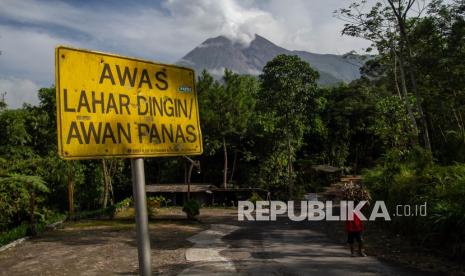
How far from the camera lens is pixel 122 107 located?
2277 mm

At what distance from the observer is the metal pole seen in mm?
2225

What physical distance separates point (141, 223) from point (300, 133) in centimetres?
3775

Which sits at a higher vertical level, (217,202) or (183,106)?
(183,106)

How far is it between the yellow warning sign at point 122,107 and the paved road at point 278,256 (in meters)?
7.71

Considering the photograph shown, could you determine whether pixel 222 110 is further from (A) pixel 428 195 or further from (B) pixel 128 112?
(B) pixel 128 112

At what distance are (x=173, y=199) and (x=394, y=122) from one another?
20.1 meters

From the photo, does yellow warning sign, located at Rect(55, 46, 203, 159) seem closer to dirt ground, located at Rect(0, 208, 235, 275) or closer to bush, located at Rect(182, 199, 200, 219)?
dirt ground, located at Rect(0, 208, 235, 275)

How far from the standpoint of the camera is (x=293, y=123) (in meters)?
38.2

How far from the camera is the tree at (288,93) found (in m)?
36.7

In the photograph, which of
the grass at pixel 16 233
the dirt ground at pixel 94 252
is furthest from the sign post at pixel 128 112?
the grass at pixel 16 233

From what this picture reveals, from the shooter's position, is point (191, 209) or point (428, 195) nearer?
point (428, 195)

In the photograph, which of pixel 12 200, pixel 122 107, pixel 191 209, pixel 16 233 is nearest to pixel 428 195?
pixel 122 107

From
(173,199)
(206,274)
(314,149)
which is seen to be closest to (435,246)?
(206,274)

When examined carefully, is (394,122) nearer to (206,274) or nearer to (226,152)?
(226,152)
